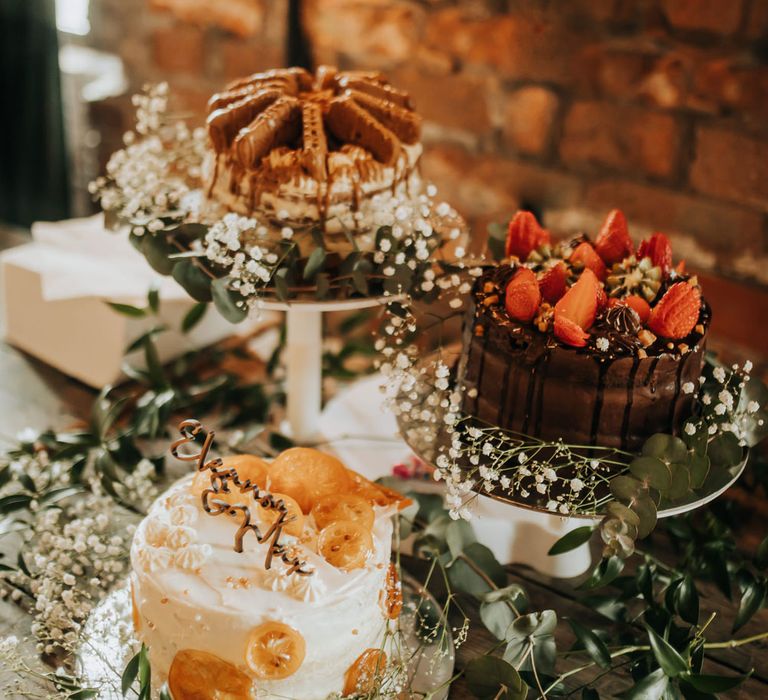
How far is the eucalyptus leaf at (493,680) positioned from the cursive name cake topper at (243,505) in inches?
9.3

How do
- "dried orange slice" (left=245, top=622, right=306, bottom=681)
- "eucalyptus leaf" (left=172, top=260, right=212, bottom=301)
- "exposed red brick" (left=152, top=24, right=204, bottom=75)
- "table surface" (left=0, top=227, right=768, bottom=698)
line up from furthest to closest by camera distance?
"exposed red brick" (left=152, top=24, right=204, bottom=75) → "eucalyptus leaf" (left=172, top=260, right=212, bottom=301) → "table surface" (left=0, top=227, right=768, bottom=698) → "dried orange slice" (left=245, top=622, right=306, bottom=681)

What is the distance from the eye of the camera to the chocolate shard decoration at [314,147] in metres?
1.24

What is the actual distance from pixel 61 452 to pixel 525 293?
79 cm

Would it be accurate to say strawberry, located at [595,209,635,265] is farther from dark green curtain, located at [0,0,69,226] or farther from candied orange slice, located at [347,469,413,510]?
dark green curtain, located at [0,0,69,226]

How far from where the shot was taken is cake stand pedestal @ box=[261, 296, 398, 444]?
1490 millimetres

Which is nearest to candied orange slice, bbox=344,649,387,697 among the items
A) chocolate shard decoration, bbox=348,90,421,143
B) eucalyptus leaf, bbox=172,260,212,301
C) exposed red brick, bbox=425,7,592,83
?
eucalyptus leaf, bbox=172,260,212,301

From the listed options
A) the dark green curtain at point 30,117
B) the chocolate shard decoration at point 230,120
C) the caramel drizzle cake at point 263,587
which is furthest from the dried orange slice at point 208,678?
the dark green curtain at point 30,117

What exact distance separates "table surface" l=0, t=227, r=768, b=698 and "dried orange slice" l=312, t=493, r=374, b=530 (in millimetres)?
257

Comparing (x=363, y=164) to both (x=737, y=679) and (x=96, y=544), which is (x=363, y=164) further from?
(x=737, y=679)

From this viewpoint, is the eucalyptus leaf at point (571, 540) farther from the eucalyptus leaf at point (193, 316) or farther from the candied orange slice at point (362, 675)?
the eucalyptus leaf at point (193, 316)

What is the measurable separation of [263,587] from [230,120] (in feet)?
2.25

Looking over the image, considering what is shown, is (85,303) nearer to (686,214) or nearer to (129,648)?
(129,648)

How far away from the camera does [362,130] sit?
1296 millimetres

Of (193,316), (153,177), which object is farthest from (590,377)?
(193,316)
